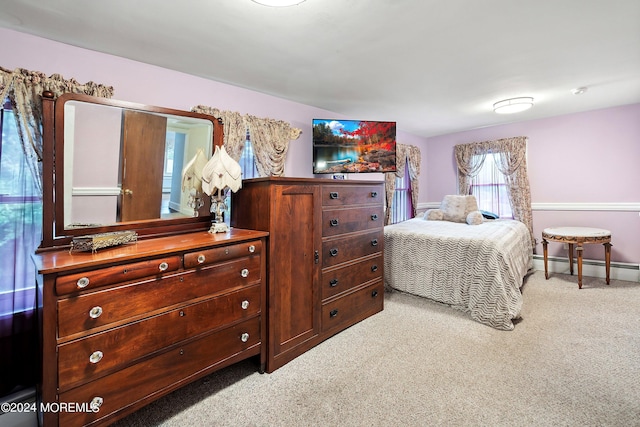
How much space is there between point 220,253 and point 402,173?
4227mm

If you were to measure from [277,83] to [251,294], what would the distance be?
2.14 m

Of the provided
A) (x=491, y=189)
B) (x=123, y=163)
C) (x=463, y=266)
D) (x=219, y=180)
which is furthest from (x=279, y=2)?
(x=491, y=189)

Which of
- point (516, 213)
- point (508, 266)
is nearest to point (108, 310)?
point (508, 266)

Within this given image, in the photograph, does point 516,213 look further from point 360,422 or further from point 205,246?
point 205,246

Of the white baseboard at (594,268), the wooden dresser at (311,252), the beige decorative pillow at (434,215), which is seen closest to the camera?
the wooden dresser at (311,252)

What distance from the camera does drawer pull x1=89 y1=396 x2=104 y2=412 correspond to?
4.47 ft

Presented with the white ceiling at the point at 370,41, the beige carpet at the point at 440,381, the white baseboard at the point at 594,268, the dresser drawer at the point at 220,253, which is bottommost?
the beige carpet at the point at 440,381

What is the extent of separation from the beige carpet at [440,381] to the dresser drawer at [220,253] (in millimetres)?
877

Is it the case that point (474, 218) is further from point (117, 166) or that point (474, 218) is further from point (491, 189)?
point (117, 166)

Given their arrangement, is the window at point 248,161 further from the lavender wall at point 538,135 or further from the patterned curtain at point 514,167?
the patterned curtain at point 514,167

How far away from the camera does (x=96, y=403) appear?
1.37 meters

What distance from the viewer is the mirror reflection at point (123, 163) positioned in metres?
1.79

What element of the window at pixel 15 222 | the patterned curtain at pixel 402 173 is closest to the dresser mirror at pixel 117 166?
the window at pixel 15 222

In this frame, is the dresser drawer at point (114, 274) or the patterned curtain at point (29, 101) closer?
the dresser drawer at point (114, 274)
